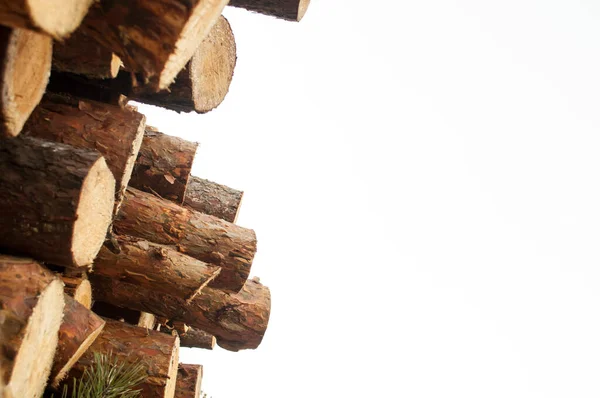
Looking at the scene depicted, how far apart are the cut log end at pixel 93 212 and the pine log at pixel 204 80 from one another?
0.65 metres

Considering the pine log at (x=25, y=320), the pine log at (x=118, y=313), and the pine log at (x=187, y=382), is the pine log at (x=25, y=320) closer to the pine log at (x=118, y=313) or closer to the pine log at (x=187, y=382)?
the pine log at (x=118, y=313)

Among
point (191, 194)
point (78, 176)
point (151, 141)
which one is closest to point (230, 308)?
point (191, 194)

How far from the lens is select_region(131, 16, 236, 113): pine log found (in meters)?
2.56

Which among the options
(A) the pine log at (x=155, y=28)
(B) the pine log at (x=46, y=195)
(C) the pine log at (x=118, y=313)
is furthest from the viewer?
(C) the pine log at (x=118, y=313)

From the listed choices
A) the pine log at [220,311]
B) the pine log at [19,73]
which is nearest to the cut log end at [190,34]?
the pine log at [19,73]

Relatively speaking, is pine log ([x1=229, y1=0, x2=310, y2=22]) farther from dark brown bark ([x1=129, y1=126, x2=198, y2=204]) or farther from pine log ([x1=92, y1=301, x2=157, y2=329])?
pine log ([x1=92, y1=301, x2=157, y2=329])

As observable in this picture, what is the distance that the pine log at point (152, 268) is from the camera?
107 inches

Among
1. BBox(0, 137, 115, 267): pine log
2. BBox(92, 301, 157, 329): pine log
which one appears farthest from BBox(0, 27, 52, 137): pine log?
BBox(92, 301, 157, 329): pine log

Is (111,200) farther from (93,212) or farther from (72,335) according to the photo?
(72,335)

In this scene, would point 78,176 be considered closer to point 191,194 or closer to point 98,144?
point 98,144

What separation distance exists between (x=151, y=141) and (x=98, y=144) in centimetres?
60

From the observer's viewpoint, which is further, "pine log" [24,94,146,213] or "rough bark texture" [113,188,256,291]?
"rough bark texture" [113,188,256,291]

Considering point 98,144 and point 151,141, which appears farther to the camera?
point 151,141

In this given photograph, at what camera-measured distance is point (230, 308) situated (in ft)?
10.3
